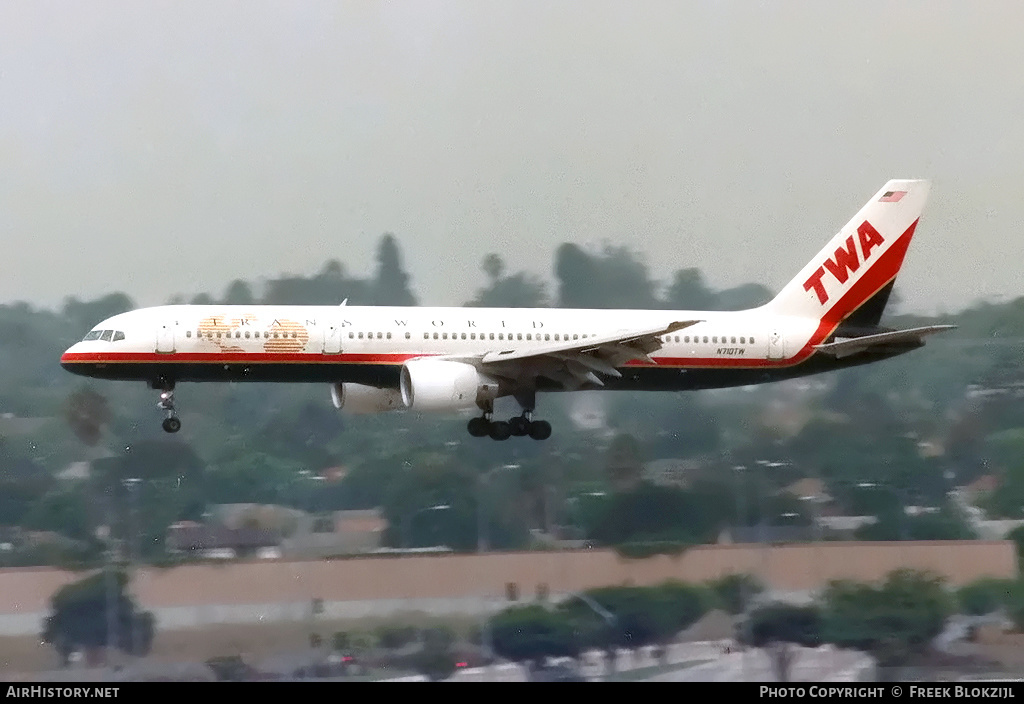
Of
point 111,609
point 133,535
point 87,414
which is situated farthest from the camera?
point 87,414

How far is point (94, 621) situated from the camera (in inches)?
1801

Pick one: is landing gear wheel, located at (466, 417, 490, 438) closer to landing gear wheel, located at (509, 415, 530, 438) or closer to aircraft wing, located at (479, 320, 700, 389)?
landing gear wheel, located at (509, 415, 530, 438)

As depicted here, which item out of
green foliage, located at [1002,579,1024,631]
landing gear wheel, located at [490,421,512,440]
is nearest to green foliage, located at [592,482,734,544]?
landing gear wheel, located at [490,421,512,440]

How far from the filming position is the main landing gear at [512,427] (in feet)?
163

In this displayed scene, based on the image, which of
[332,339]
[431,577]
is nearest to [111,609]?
[431,577]

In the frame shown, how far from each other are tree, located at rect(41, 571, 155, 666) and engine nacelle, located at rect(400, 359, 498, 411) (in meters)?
7.81

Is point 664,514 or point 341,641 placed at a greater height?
point 664,514

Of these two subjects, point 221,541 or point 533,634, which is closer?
point 533,634

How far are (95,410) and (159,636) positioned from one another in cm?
1354

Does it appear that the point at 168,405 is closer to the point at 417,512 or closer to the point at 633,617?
the point at 417,512

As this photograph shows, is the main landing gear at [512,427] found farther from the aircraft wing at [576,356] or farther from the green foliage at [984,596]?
the green foliage at [984,596]

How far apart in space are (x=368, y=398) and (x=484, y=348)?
149 inches

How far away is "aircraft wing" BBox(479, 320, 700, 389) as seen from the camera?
155 feet

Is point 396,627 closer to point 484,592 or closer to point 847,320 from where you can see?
point 484,592
